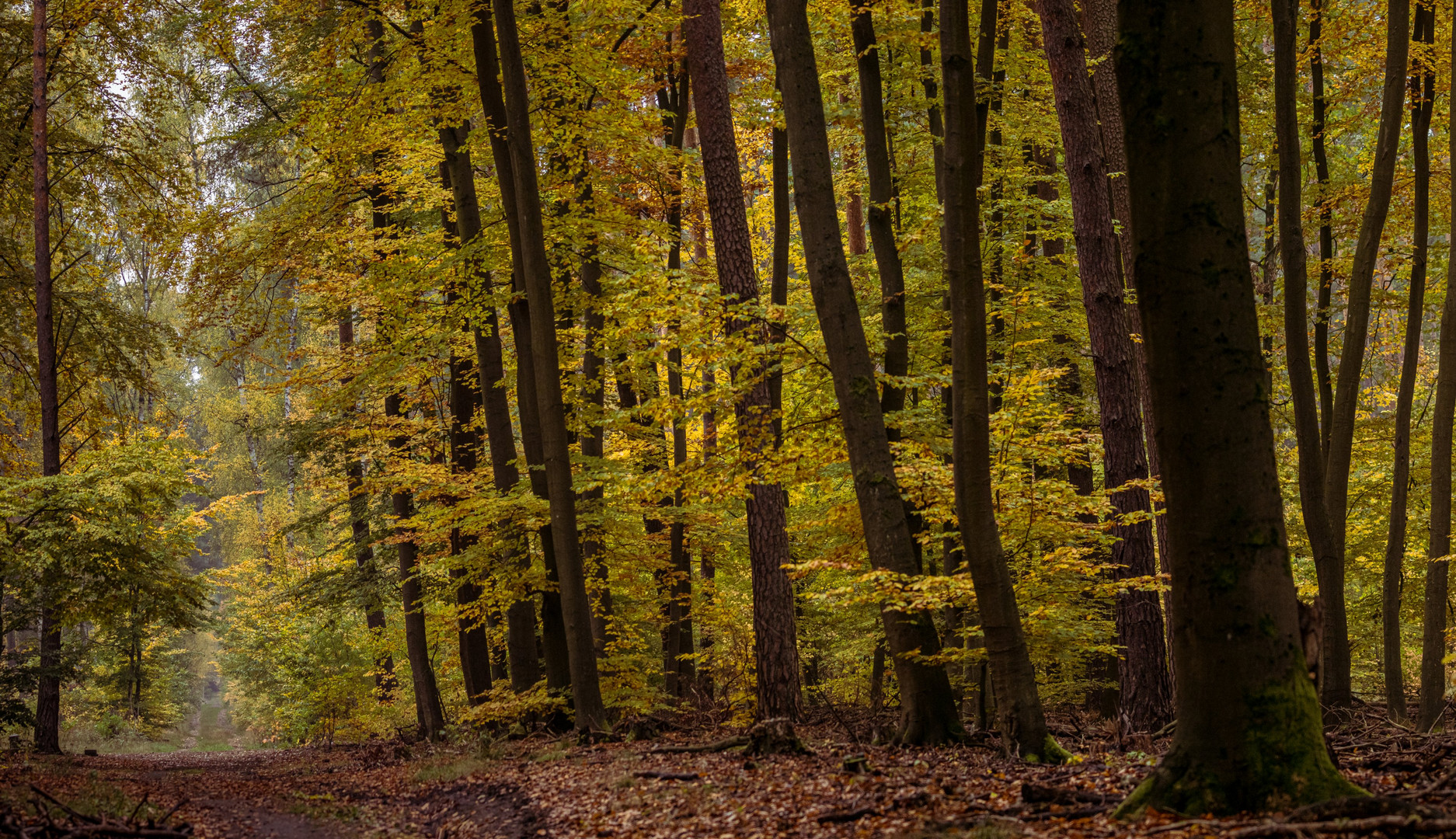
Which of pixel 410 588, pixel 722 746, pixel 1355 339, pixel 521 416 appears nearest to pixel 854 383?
pixel 722 746

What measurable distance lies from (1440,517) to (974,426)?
21.1 feet

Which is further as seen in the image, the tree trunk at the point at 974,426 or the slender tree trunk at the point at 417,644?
the slender tree trunk at the point at 417,644

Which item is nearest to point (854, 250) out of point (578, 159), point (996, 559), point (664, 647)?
point (578, 159)

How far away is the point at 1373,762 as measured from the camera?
538 cm

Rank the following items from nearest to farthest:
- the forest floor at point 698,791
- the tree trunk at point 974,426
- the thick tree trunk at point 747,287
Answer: the forest floor at point 698,791, the tree trunk at point 974,426, the thick tree trunk at point 747,287

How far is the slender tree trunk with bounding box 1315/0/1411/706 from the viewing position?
9.13 meters

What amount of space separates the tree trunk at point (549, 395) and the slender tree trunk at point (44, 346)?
793 centimetres

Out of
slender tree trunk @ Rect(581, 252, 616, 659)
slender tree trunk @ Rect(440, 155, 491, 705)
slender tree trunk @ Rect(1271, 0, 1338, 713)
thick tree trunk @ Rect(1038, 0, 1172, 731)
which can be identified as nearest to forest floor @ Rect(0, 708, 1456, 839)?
thick tree trunk @ Rect(1038, 0, 1172, 731)

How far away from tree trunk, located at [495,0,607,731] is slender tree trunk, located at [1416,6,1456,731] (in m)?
8.42

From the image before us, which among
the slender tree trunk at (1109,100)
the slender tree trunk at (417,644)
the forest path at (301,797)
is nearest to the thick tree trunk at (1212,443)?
the forest path at (301,797)

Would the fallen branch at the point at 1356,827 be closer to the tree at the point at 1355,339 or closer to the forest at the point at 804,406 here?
the forest at the point at 804,406

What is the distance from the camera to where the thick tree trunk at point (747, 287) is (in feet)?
33.6

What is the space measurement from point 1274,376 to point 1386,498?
2.57 meters

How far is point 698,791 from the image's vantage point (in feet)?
21.6
